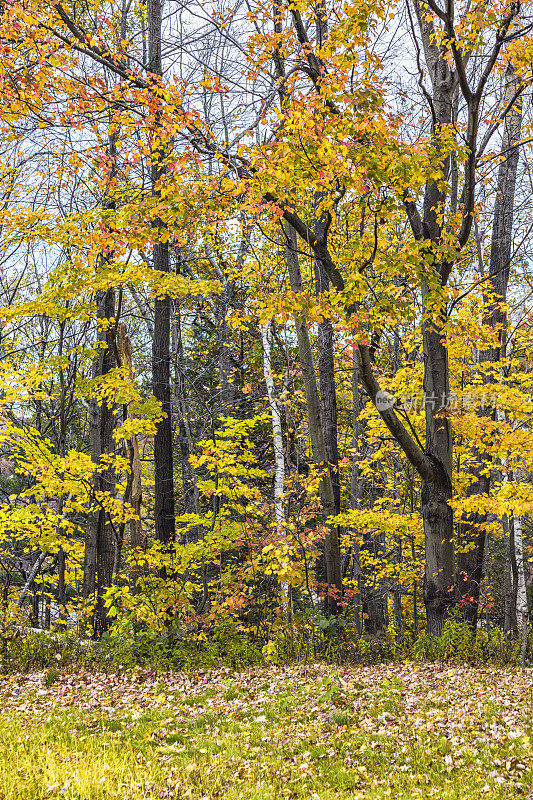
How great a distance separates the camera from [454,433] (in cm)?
961

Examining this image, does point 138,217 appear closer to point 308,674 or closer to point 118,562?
point 118,562

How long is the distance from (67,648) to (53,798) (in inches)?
204

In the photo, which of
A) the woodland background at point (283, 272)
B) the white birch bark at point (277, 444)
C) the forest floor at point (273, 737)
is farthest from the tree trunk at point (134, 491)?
the forest floor at point (273, 737)

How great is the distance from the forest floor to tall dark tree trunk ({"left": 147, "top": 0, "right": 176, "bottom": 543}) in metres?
3.18

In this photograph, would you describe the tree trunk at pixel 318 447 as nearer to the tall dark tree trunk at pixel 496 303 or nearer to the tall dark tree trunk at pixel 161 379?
the tall dark tree trunk at pixel 161 379

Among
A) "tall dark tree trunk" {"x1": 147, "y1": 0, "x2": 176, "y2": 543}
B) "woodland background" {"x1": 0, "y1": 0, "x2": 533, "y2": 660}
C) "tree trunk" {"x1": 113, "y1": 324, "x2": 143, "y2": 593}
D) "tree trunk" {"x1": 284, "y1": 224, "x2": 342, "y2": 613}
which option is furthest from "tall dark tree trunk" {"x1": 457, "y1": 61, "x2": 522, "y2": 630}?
"tree trunk" {"x1": 113, "y1": 324, "x2": 143, "y2": 593}

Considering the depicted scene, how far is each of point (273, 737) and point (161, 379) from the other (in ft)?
22.6

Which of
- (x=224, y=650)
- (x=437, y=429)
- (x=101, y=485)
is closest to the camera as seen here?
(x=224, y=650)

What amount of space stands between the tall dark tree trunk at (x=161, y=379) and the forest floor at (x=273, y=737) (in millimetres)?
3183

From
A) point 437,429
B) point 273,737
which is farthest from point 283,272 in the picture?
point 273,737

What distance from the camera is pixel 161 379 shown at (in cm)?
1073

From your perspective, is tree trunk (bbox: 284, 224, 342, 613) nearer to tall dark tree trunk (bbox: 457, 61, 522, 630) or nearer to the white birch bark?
the white birch bark

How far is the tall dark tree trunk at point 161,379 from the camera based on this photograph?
10.0 meters

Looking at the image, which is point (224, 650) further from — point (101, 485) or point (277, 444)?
point (101, 485)
